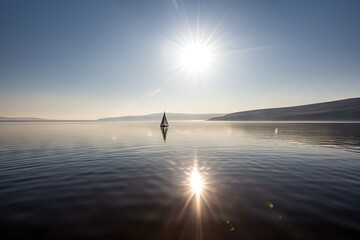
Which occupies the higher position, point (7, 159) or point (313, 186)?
point (7, 159)

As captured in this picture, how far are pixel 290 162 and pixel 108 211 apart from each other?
17.5 meters

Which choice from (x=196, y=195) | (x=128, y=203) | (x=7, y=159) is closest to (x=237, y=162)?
(x=196, y=195)

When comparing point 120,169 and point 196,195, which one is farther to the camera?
point 120,169

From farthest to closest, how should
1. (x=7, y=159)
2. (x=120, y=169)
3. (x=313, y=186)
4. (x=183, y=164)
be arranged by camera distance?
(x=7, y=159)
(x=183, y=164)
(x=120, y=169)
(x=313, y=186)

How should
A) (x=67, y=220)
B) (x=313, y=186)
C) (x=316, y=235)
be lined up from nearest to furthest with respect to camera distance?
(x=316, y=235)
(x=67, y=220)
(x=313, y=186)

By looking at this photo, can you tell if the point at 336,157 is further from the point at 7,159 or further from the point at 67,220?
the point at 7,159

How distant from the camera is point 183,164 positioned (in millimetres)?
18531

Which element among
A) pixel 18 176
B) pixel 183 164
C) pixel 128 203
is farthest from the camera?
pixel 183 164

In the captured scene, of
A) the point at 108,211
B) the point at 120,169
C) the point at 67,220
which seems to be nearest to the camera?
the point at 67,220

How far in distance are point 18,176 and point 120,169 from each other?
23.4ft

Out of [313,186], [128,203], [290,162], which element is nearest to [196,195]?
[128,203]

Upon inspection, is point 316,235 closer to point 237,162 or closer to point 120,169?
point 237,162

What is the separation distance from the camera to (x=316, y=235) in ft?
22.0

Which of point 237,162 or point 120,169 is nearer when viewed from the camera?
point 120,169
